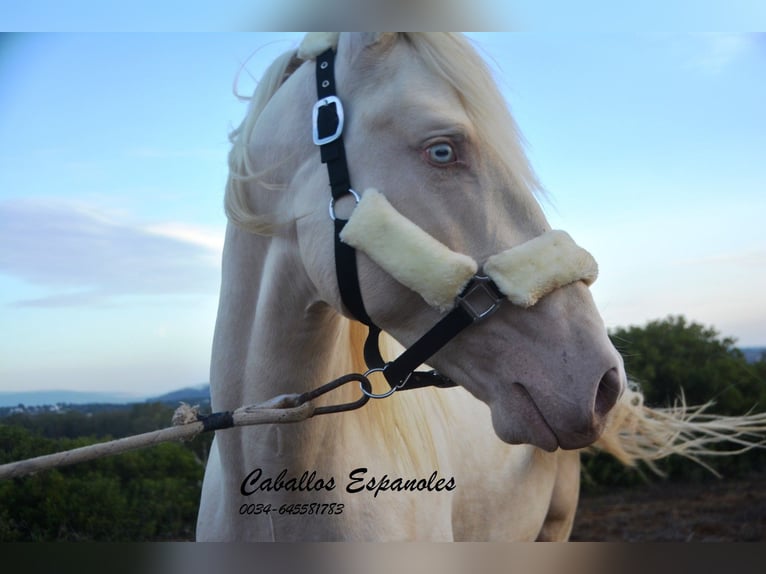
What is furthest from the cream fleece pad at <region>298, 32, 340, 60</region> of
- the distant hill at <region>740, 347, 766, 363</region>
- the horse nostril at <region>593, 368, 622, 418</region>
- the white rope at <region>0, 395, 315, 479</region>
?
the distant hill at <region>740, 347, 766, 363</region>

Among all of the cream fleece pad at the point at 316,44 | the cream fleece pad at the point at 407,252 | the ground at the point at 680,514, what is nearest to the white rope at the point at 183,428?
the cream fleece pad at the point at 407,252

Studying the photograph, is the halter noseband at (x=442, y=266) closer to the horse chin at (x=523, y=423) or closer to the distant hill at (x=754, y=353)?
the horse chin at (x=523, y=423)

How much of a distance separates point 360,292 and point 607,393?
44 centimetres

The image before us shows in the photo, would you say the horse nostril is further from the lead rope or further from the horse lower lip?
the lead rope

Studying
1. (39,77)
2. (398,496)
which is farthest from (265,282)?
(39,77)

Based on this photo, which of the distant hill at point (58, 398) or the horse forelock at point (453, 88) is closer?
the horse forelock at point (453, 88)

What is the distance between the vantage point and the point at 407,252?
1113mm

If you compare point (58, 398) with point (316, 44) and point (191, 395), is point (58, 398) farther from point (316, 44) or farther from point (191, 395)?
point (316, 44)

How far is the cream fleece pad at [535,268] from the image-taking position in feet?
3.52

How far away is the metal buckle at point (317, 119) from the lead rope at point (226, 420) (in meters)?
0.45

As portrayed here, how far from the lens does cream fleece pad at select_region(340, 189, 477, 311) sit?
1.10 m

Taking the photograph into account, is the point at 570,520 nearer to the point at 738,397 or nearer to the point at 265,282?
the point at 738,397

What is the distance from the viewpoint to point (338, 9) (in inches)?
68.4

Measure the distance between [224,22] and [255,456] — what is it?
4.22 feet
